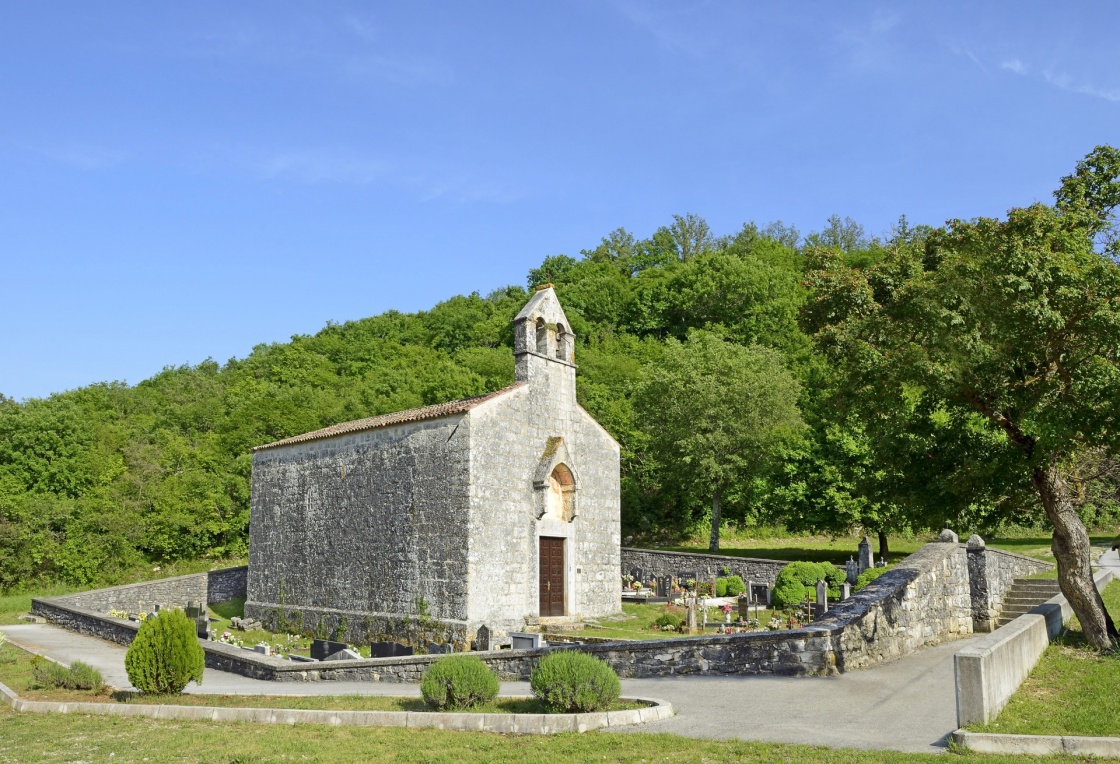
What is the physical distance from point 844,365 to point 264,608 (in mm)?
22593

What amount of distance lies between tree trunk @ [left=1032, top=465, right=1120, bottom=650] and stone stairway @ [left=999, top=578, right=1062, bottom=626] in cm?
534

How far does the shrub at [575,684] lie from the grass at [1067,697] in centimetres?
427

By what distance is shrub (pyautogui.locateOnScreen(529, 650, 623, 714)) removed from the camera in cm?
1048

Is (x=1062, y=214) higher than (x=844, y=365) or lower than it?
higher

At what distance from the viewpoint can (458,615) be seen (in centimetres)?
2119

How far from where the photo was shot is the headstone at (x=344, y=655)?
18.0m

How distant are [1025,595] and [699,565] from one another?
12.8 metres

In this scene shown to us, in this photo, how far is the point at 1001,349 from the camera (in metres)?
12.3

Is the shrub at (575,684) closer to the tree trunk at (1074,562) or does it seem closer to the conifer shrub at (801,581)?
the tree trunk at (1074,562)

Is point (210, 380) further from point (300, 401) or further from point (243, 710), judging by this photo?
point (243, 710)

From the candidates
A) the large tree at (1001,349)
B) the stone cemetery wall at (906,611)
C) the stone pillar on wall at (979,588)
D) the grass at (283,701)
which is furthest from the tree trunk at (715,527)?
the grass at (283,701)

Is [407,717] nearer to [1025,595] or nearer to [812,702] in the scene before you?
[812,702]

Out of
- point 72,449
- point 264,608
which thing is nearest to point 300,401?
point 72,449

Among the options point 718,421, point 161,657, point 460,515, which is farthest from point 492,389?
point 161,657
